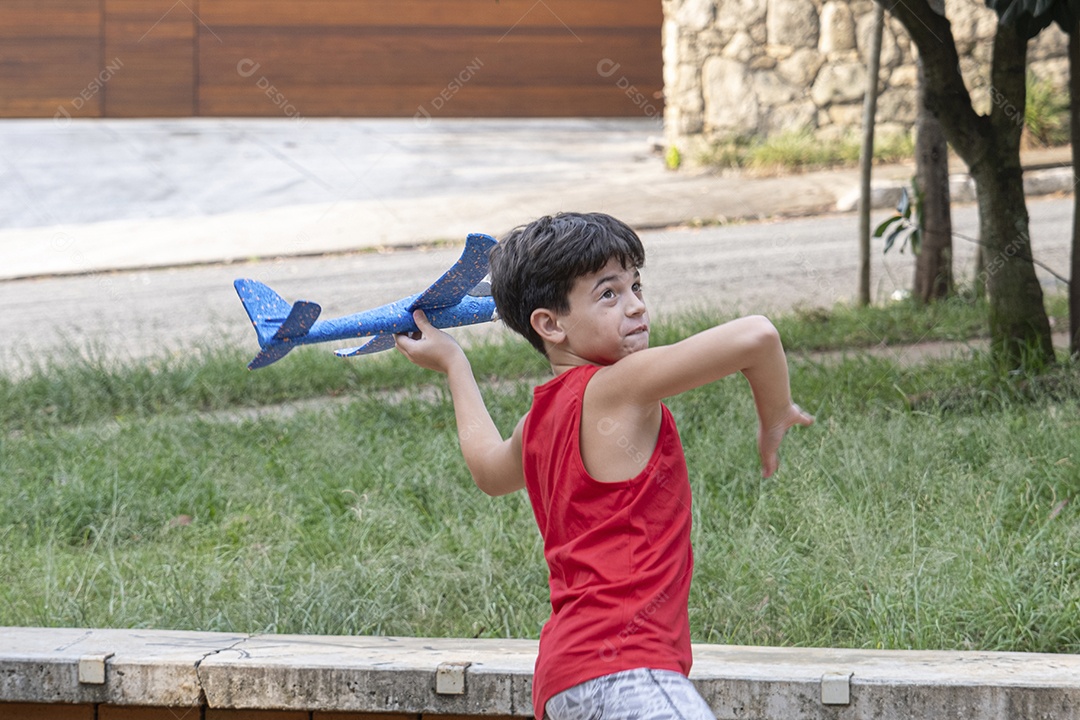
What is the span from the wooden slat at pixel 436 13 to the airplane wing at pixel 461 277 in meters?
12.7

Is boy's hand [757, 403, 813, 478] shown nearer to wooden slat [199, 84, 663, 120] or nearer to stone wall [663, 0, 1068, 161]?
stone wall [663, 0, 1068, 161]

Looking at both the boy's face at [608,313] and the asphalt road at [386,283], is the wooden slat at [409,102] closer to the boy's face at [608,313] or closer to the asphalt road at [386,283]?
the asphalt road at [386,283]

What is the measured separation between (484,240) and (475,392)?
0.29m

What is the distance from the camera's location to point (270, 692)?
2.49 meters

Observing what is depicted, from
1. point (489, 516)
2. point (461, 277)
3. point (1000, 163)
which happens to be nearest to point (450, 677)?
point (461, 277)

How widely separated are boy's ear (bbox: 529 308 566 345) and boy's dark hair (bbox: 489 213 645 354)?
0.03 ft

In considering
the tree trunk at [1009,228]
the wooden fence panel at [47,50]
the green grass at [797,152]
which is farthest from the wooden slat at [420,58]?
the tree trunk at [1009,228]

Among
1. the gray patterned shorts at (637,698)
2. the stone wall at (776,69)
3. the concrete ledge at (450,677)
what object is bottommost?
the concrete ledge at (450,677)

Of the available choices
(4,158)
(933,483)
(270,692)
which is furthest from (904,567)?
(4,158)

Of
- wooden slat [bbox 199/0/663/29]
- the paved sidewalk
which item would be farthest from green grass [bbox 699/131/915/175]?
wooden slat [bbox 199/0/663/29]

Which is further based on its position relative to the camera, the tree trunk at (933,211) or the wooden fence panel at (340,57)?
the wooden fence panel at (340,57)

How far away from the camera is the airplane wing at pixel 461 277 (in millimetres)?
1870

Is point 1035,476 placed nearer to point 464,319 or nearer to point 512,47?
point 464,319

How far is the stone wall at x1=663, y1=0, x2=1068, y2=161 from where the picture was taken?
39.3 feet
